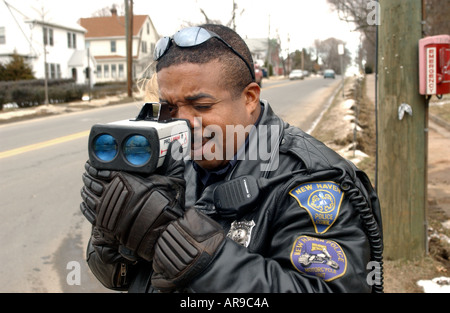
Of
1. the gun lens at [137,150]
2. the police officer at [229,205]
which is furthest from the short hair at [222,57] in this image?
the gun lens at [137,150]

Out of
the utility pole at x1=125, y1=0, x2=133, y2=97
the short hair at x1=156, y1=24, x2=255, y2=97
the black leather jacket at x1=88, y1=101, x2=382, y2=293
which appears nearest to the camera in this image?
the black leather jacket at x1=88, y1=101, x2=382, y2=293

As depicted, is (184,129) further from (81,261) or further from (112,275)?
(81,261)

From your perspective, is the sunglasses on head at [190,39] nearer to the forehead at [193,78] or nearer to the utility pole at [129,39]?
the forehead at [193,78]

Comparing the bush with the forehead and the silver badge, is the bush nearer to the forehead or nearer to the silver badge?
the forehead

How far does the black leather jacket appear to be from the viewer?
1300mm

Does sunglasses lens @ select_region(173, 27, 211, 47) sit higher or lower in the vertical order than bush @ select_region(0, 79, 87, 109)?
lower

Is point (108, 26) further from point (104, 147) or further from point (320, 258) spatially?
point (320, 258)

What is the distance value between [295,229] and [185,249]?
35 cm

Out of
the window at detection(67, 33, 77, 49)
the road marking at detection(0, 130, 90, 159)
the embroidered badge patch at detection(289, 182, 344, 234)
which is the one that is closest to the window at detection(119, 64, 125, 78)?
the window at detection(67, 33, 77, 49)

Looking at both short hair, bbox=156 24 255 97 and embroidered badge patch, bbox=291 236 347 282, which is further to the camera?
short hair, bbox=156 24 255 97

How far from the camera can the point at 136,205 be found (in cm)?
133

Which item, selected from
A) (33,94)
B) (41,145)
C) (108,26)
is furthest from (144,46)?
(41,145)

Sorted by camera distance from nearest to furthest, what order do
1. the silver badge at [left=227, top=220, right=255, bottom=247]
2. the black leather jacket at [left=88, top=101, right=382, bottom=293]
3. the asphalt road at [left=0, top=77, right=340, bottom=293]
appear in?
1. the black leather jacket at [left=88, top=101, right=382, bottom=293]
2. the silver badge at [left=227, top=220, right=255, bottom=247]
3. the asphalt road at [left=0, top=77, right=340, bottom=293]
